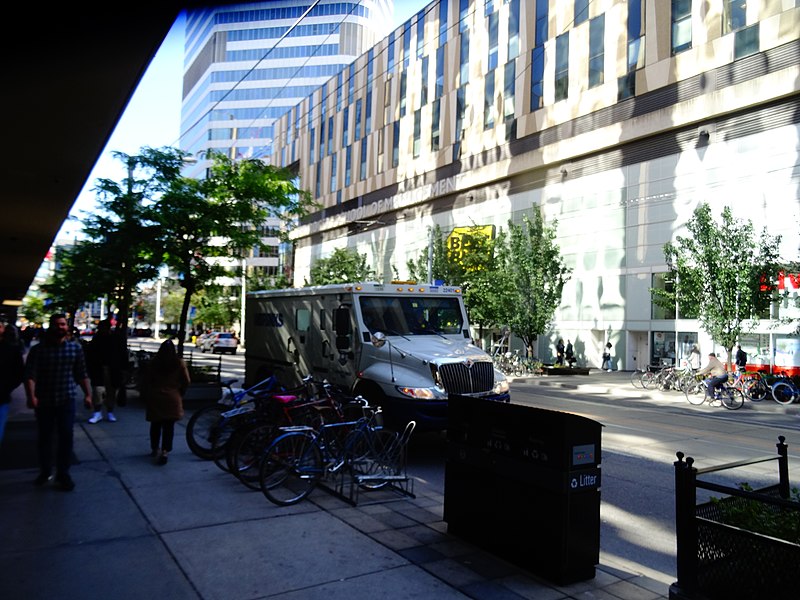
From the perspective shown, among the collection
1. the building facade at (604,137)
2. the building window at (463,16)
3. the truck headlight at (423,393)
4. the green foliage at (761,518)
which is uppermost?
the building window at (463,16)

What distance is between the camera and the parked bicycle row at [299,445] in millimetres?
6621

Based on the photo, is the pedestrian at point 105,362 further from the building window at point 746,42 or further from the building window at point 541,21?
the building window at point 541,21

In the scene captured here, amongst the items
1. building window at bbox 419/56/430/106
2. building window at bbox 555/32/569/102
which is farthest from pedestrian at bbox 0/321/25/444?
building window at bbox 419/56/430/106

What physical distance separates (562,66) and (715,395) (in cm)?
2449

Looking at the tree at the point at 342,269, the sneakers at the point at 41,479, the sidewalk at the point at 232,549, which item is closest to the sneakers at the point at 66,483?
the sidewalk at the point at 232,549

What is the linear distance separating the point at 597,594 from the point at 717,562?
904 millimetres

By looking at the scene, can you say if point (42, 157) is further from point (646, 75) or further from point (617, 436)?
point (646, 75)

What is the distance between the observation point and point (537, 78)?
3859 centimetres

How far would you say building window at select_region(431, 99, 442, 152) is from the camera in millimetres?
46844

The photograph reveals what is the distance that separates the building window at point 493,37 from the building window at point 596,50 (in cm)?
811

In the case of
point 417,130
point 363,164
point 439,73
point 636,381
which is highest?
point 439,73

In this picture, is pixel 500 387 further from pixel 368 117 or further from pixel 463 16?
pixel 368 117

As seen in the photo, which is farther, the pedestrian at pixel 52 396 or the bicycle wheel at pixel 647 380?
the bicycle wheel at pixel 647 380

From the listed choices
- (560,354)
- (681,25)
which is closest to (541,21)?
(681,25)
